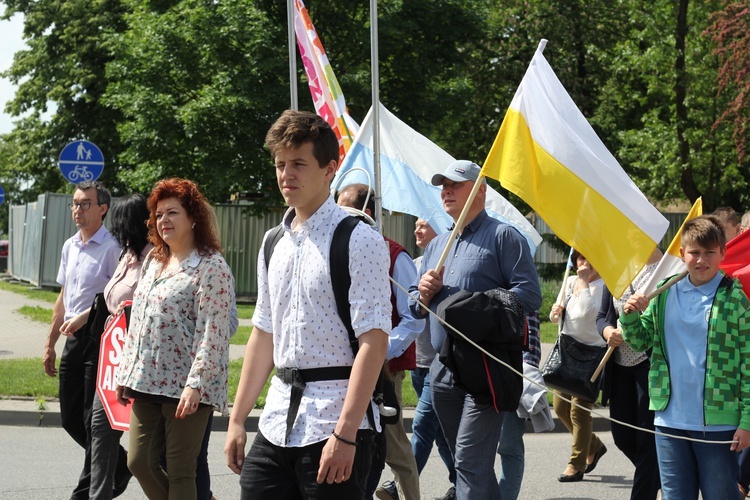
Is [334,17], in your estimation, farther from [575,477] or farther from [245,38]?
[575,477]

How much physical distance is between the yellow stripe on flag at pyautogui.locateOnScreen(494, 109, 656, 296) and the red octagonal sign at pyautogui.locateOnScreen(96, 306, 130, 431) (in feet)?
6.94

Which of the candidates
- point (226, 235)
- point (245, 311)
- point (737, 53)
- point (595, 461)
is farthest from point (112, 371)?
point (226, 235)

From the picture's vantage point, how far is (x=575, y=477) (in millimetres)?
7996

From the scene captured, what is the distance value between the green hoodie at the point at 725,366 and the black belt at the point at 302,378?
225 cm

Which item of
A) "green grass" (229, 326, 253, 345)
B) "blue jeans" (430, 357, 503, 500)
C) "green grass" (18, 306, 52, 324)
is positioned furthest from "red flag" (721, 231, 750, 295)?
"green grass" (18, 306, 52, 324)

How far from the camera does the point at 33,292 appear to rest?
88.7 feet

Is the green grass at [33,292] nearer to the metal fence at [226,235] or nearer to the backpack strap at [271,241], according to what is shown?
the metal fence at [226,235]

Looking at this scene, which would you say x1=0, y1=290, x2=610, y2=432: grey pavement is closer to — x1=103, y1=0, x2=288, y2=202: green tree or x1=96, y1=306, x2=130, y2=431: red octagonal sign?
x1=96, y1=306, x2=130, y2=431: red octagonal sign

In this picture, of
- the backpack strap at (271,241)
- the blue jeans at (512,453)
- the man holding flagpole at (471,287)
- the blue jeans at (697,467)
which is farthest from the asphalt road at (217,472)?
the backpack strap at (271,241)

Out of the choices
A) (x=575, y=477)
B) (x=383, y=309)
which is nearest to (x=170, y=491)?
(x=383, y=309)

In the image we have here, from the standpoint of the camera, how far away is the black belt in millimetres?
3461

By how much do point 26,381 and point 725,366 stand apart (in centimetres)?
803

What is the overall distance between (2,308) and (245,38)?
7.73 m

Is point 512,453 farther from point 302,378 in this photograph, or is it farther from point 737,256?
point 302,378
